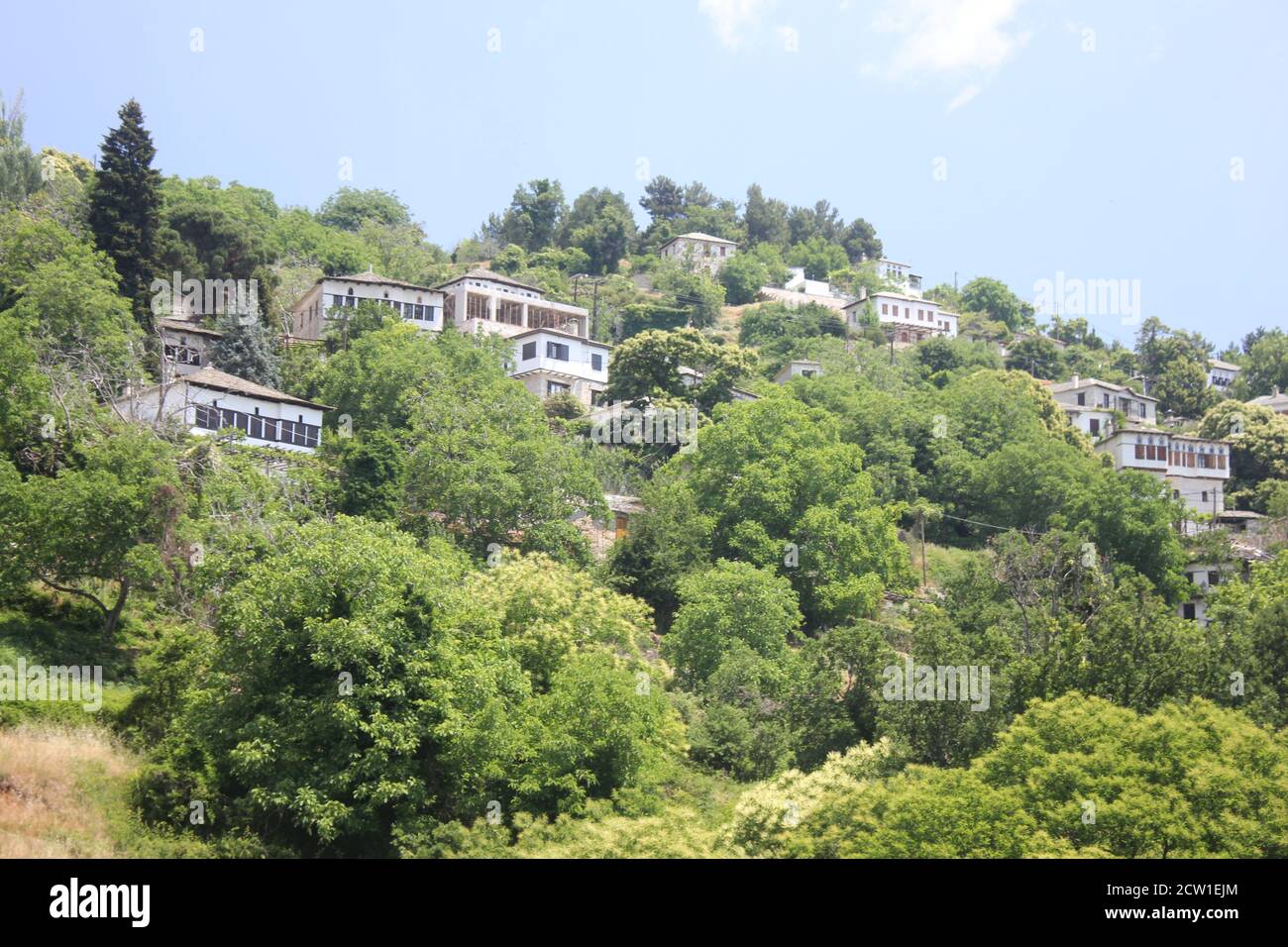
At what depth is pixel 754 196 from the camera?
146500 millimetres

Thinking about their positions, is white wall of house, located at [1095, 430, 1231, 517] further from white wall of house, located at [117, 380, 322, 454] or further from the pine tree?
white wall of house, located at [117, 380, 322, 454]

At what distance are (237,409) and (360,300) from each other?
1769 centimetres

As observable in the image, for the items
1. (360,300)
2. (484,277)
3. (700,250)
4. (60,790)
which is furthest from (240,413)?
(700,250)

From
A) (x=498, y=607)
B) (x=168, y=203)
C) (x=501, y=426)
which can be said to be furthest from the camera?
(x=168, y=203)

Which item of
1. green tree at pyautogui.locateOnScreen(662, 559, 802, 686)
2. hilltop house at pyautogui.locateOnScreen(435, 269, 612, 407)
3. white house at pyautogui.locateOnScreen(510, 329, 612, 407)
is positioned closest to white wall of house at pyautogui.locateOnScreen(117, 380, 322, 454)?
hilltop house at pyautogui.locateOnScreen(435, 269, 612, 407)

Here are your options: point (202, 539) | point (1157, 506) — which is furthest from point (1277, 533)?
point (202, 539)

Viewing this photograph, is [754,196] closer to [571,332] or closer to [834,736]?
[571,332]

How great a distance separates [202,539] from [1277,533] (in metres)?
50.3

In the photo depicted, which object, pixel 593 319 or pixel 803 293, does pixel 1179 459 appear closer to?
pixel 593 319

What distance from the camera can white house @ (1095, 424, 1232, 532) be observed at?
7400 cm

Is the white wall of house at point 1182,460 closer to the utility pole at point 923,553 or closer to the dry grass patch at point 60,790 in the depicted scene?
the utility pole at point 923,553

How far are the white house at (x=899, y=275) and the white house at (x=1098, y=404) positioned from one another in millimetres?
43897

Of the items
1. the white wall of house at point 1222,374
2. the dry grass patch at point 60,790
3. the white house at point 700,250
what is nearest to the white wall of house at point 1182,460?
the white wall of house at point 1222,374

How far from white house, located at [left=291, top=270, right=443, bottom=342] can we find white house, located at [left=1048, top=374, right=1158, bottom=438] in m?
37.4
